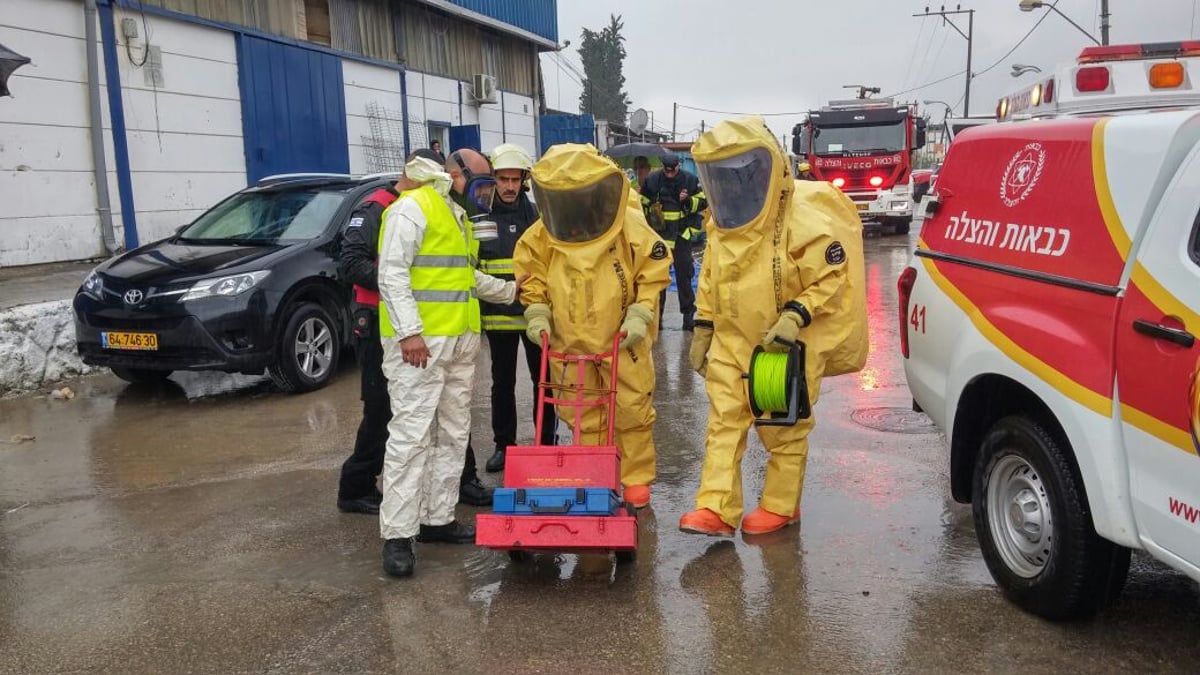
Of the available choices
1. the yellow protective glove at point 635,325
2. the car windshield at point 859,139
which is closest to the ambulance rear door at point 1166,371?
the yellow protective glove at point 635,325

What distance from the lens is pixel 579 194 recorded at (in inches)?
173

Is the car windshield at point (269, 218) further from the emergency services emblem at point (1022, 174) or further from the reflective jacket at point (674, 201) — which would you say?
the emergency services emblem at point (1022, 174)

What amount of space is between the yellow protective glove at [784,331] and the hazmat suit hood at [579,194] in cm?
96

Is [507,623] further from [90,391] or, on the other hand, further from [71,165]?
[71,165]

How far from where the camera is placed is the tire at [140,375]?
774 cm

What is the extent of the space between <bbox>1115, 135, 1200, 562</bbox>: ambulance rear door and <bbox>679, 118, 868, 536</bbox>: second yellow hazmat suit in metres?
1.43

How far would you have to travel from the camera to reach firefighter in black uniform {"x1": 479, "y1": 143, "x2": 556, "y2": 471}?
16.1ft

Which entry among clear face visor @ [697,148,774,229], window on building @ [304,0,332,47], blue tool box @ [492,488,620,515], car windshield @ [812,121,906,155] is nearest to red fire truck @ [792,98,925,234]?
car windshield @ [812,121,906,155]

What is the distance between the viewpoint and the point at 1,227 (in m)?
10.5

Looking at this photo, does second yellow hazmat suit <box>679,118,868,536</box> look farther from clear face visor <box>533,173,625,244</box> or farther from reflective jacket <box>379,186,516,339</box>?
reflective jacket <box>379,186,516,339</box>

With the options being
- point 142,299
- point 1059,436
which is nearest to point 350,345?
point 142,299

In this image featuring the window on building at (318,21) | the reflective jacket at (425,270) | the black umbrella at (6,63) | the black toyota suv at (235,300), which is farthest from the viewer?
the window on building at (318,21)

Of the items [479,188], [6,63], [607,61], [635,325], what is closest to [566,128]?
[6,63]

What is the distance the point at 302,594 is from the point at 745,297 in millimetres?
2288
